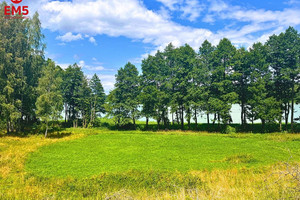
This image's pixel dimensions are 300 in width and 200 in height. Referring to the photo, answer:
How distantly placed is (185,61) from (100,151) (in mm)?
30721

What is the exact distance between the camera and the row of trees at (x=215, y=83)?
3769 cm

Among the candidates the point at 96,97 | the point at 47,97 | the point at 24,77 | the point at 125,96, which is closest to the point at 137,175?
the point at 47,97

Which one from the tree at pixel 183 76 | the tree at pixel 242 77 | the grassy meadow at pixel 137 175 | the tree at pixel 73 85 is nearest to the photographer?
the grassy meadow at pixel 137 175

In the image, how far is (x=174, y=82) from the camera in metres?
45.2

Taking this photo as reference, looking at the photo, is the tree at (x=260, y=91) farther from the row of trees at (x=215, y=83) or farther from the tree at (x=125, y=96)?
the tree at (x=125, y=96)

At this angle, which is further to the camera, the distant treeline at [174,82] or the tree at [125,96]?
the tree at [125,96]

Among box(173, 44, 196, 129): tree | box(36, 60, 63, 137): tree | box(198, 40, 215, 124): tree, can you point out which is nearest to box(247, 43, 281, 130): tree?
box(198, 40, 215, 124): tree

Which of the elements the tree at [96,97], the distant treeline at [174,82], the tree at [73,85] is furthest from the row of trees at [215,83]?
the tree at [73,85]

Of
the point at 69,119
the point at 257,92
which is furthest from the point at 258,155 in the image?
the point at 69,119

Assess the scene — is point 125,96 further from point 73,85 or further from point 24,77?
point 24,77

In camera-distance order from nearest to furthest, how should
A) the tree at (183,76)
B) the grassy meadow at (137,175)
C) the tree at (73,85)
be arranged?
the grassy meadow at (137,175), the tree at (183,76), the tree at (73,85)

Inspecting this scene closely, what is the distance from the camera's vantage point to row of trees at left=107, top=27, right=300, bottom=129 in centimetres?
3769

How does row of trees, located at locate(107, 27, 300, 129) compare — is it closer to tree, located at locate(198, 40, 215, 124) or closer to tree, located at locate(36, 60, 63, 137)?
tree, located at locate(198, 40, 215, 124)

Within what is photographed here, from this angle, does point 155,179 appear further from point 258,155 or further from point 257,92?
point 257,92
